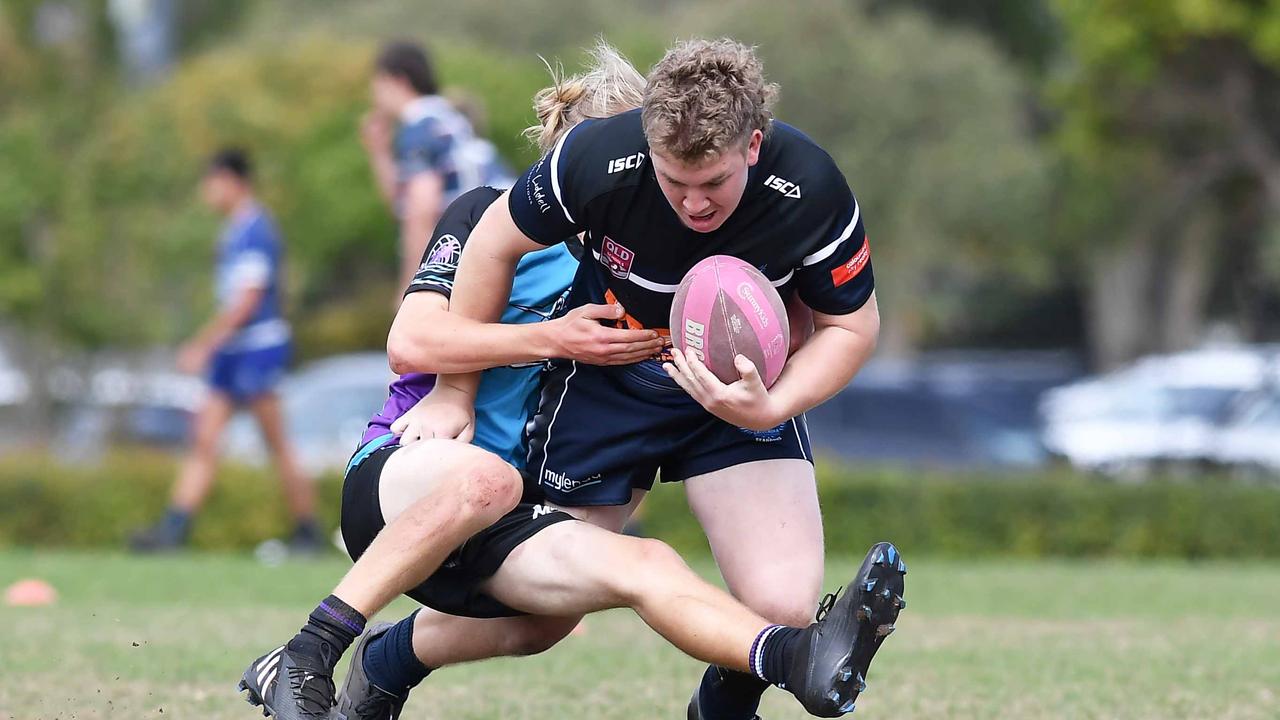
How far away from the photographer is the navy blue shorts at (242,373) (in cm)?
1074

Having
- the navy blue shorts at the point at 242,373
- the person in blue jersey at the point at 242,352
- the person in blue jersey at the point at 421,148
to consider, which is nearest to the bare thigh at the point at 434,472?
the person in blue jersey at the point at 421,148

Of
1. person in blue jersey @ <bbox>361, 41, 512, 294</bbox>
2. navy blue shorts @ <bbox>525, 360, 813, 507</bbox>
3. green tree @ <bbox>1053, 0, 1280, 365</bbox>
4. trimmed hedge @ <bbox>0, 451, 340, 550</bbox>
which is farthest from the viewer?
green tree @ <bbox>1053, 0, 1280, 365</bbox>

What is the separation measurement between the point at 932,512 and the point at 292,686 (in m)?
9.82

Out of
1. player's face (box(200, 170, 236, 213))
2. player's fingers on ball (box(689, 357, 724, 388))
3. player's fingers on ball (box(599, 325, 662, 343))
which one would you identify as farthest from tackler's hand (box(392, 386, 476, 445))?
player's face (box(200, 170, 236, 213))

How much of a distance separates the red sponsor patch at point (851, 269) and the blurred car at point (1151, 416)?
13737 mm

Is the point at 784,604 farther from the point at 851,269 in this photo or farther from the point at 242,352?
the point at 242,352

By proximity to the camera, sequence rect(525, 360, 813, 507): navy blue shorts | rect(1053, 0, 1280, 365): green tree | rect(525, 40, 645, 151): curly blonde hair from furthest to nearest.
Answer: rect(1053, 0, 1280, 365): green tree < rect(525, 40, 645, 151): curly blonde hair < rect(525, 360, 813, 507): navy blue shorts

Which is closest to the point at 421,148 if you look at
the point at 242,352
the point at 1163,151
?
the point at 242,352

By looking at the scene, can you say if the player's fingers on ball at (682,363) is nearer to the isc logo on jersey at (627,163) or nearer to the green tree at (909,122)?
the isc logo on jersey at (627,163)

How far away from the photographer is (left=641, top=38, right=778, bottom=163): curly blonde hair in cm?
388

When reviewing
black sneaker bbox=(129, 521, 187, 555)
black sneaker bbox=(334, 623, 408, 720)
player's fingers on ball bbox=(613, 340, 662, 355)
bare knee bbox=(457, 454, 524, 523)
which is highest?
player's fingers on ball bbox=(613, 340, 662, 355)

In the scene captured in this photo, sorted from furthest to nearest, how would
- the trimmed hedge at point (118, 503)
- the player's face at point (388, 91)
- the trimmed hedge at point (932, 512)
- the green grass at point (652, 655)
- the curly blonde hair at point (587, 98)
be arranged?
the trimmed hedge at point (932, 512), the trimmed hedge at point (118, 503), the player's face at point (388, 91), the green grass at point (652, 655), the curly blonde hair at point (587, 98)

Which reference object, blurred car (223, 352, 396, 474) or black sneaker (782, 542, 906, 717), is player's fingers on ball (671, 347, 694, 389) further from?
blurred car (223, 352, 396, 474)

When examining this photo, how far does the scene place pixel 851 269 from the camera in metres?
4.32
